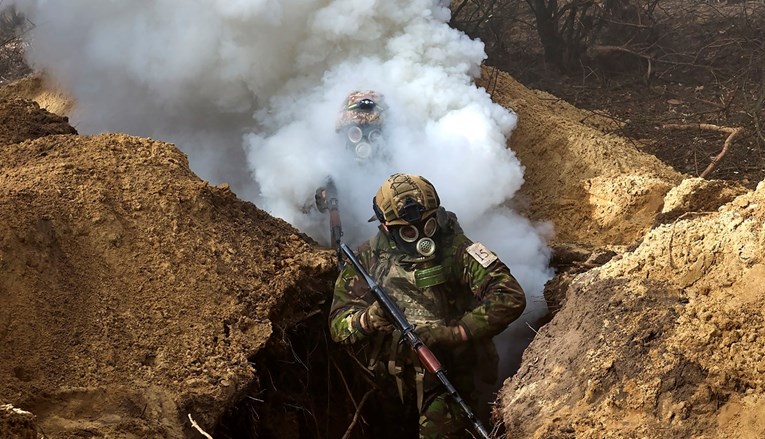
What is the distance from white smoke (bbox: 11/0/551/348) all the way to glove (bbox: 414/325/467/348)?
4.58 ft

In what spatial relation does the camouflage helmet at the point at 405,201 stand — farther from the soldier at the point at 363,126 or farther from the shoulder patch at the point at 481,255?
the soldier at the point at 363,126

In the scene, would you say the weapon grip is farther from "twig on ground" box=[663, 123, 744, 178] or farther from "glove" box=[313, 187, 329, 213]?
"twig on ground" box=[663, 123, 744, 178]

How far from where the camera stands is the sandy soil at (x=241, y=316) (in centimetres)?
341

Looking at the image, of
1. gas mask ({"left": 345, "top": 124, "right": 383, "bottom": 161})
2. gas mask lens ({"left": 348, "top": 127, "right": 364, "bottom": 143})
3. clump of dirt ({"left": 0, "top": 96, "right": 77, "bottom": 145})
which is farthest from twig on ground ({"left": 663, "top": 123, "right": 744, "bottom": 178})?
clump of dirt ({"left": 0, "top": 96, "right": 77, "bottom": 145})

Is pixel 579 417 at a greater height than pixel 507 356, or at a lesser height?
lesser

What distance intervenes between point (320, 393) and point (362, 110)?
272 centimetres

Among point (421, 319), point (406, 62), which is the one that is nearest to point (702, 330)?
point (421, 319)

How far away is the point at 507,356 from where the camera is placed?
5.71m

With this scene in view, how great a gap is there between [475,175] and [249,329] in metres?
2.86

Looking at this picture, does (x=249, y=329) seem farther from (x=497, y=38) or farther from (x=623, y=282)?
Answer: (x=497, y=38)

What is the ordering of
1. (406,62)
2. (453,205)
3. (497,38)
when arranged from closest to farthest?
(453,205)
(406,62)
(497,38)

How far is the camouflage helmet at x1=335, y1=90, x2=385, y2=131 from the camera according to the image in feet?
23.0

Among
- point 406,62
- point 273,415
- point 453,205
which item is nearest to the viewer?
point 273,415

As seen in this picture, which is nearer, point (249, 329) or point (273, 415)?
point (249, 329)
